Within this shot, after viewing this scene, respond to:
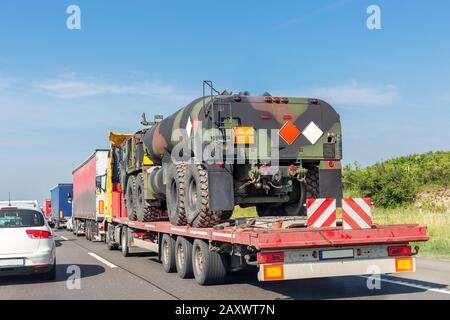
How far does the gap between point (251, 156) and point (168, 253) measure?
3461 millimetres

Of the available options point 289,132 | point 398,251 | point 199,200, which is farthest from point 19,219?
point 398,251

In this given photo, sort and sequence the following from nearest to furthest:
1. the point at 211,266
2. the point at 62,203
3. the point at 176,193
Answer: the point at 211,266 < the point at 176,193 < the point at 62,203

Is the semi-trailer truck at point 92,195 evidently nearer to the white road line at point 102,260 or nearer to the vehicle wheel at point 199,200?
the white road line at point 102,260

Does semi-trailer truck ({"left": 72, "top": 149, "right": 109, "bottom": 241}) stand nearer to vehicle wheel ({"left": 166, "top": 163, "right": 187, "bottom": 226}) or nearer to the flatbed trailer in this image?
vehicle wheel ({"left": 166, "top": 163, "right": 187, "bottom": 226})

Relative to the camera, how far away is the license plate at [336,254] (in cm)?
857

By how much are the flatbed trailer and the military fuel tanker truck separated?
700mm

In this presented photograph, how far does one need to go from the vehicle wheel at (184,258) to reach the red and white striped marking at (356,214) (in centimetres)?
364

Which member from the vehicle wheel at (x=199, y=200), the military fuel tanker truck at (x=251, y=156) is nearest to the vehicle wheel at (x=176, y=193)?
the military fuel tanker truck at (x=251, y=156)

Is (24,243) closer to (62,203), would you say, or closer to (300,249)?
(300,249)

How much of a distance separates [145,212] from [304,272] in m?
7.37

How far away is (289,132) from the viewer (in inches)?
439
